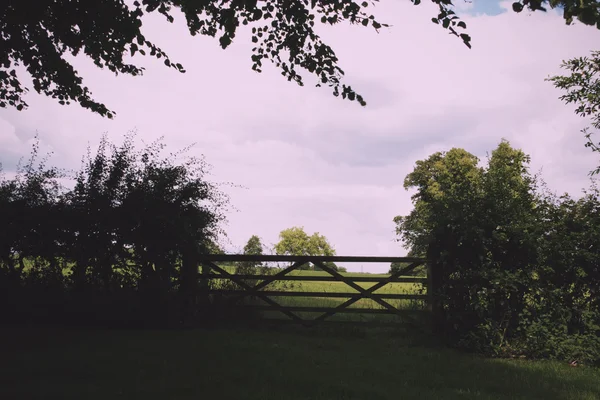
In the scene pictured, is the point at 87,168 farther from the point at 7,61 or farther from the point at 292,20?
the point at 292,20

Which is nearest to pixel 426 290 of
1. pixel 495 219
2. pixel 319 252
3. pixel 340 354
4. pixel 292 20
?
pixel 495 219

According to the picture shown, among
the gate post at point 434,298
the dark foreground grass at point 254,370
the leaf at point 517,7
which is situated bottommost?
the dark foreground grass at point 254,370

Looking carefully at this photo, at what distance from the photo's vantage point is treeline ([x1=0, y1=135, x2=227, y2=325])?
32.7 ft

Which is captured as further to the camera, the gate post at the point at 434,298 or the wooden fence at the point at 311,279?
the wooden fence at the point at 311,279

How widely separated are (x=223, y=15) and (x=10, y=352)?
661 cm

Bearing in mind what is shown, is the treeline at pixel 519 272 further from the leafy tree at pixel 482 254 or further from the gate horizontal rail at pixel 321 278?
the gate horizontal rail at pixel 321 278

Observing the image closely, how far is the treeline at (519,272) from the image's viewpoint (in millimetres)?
8133

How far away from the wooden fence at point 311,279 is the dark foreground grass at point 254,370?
0.98 m

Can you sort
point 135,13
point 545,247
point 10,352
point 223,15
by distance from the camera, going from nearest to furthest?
point 10,352 → point 223,15 → point 545,247 → point 135,13

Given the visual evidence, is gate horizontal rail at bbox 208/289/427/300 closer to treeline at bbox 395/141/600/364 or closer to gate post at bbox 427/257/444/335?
gate post at bbox 427/257/444/335

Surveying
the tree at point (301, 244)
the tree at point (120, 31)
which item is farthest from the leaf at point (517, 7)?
the tree at point (301, 244)

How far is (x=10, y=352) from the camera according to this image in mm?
7105

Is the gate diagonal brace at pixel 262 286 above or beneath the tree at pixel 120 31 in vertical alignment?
beneath

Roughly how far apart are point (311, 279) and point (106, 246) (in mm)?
4777
